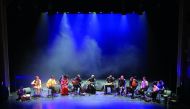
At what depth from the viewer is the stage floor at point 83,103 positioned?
1609cm

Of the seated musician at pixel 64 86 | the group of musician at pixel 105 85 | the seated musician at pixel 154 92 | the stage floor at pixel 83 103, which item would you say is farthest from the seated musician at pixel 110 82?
the seated musician at pixel 154 92

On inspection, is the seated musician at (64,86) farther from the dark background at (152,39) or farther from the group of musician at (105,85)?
the dark background at (152,39)

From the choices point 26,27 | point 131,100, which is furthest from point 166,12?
point 26,27

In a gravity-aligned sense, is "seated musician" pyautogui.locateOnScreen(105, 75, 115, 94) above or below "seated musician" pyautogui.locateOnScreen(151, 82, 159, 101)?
above

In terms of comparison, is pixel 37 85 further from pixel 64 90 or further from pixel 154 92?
pixel 154 92

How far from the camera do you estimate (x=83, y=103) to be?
55.1ft

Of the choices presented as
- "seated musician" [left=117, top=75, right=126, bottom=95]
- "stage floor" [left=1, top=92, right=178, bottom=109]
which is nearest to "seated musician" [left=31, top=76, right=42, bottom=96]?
"stage floor" [left=1, top=92, right=178, bottom=109]

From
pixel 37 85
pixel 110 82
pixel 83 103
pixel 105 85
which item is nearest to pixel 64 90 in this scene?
pixel 37 85

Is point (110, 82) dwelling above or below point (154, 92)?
above

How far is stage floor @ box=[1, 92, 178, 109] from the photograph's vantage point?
52.8ft

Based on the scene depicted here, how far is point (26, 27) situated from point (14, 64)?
7.57 ft

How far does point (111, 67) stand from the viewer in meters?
21.0

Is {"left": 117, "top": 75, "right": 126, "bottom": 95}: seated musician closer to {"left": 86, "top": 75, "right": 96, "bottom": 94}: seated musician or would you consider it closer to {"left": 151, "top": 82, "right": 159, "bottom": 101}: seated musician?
{"left": 86, "top": 75, "right": 96, "bottom": 94}: seated musician

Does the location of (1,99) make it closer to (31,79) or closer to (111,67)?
(31,79)
